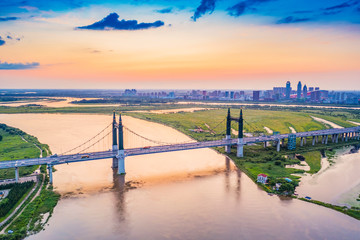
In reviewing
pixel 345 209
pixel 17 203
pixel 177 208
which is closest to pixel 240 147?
pixel 345 209

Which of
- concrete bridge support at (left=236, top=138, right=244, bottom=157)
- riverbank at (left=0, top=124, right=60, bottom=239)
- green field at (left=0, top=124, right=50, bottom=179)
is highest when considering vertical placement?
concrete bridge support at (left=236, top=138, right=244, bottom=157)

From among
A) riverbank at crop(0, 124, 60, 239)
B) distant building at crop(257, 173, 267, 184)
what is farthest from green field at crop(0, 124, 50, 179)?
distant building at crop(257, 173, 267, 184)

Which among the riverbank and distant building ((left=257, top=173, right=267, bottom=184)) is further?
distant building ((left=257, top=173, right=267, bottom=184))

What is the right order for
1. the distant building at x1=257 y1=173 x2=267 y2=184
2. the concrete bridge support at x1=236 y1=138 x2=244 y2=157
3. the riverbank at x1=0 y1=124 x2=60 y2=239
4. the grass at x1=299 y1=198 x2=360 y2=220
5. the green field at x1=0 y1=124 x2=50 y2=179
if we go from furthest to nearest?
the concrete bridge support at x1=236 y1=138 x2=244 y2=157 < the green field at x1=0 y1=124 x2=50 y2=179 < the distant building at x1=257 y1=173 x2=267 y2=184 < the grass at x1=299 y1=198 x2=360 y2=220 < the riverbank at x1=0 y1=124 x2=60 y2=239

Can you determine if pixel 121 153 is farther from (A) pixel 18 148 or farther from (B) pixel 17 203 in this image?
(A) pixel 18 148

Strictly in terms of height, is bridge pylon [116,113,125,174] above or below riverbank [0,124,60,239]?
above

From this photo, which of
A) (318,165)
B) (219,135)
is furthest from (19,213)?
(219,135)

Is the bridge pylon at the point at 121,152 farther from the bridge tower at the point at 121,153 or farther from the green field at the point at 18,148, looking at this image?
the green field at the point at 18,148

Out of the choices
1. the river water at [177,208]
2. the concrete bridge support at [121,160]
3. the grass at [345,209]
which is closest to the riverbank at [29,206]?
the river water at [177,208]

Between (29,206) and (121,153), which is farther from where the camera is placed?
(121,153)

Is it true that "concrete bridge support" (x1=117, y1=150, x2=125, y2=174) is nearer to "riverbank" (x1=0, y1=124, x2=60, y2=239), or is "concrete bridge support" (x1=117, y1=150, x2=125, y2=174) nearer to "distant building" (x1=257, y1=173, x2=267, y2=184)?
"riverbank" (x1=0, y1=124, x2=60, y2=239)
